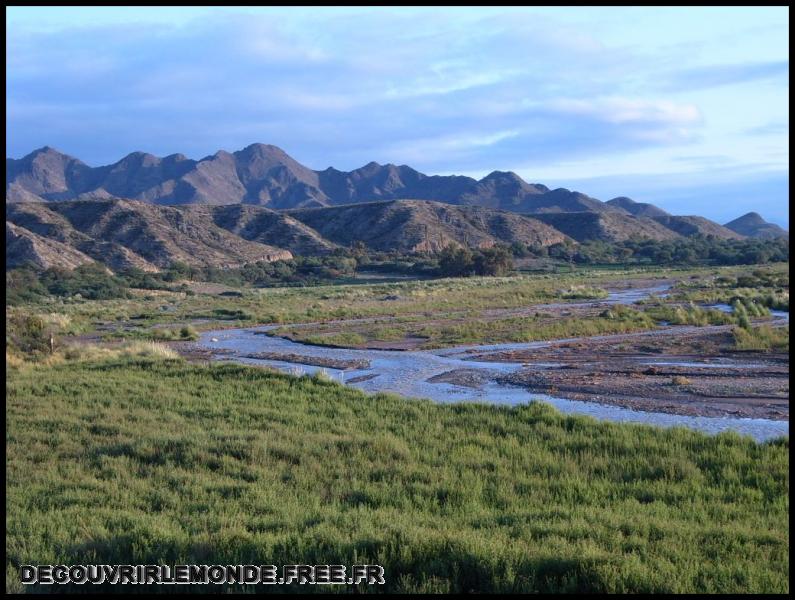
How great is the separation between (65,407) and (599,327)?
25340 millimetres

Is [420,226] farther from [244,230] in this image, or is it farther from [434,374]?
[434,374]

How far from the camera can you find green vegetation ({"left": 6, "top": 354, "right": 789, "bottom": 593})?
7.29m

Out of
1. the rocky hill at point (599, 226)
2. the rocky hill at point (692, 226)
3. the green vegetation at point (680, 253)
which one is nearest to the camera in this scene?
the green vegetation at point (680, 253)

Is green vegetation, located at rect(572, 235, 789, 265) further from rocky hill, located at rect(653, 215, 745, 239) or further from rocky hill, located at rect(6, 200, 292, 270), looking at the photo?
rocky hill, located at rect(653, 215, 745, 239)

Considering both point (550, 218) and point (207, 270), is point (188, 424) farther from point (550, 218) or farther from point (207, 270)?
point (550, 218)

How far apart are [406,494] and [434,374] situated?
14.4 meters

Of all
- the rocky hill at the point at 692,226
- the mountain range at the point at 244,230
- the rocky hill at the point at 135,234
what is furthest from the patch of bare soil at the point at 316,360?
the rocky hill at the point at 692,226

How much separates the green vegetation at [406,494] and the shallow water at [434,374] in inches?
92.0

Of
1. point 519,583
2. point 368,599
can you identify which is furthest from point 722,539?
point 368,599

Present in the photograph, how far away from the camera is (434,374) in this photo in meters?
24.6

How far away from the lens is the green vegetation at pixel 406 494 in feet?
23.9

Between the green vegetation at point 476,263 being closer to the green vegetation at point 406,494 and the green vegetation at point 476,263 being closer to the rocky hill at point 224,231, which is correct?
the rocky hill at point 224,231

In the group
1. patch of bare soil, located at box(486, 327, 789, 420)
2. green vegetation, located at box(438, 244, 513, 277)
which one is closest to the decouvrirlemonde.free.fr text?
patch of bare soil, located at box(486, 327, 789, 420)

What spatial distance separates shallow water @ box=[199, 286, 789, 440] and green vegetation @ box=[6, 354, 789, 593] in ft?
7.67
